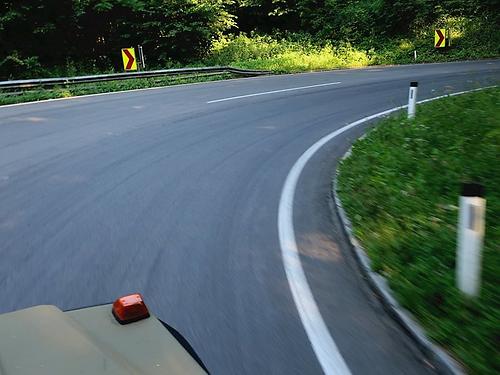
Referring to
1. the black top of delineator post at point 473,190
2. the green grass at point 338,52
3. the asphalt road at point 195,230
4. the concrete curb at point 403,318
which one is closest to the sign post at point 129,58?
the green grass at point 338,52

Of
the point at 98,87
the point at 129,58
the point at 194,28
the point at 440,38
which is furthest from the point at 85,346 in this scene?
the point at 440,38

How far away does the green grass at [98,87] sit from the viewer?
16156 mm

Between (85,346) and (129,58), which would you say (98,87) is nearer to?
(129,58)

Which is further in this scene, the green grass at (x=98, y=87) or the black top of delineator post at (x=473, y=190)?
the green grass at (x=98, y=87)

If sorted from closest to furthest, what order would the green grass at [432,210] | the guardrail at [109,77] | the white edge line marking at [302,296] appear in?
the white edge line marking at [302,296] < the green grass at [432,210] < the guardrail at [109,77]

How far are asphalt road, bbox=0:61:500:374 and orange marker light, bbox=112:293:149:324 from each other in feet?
3.97

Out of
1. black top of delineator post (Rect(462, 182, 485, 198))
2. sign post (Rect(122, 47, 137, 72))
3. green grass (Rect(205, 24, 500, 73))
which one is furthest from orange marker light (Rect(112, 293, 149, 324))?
green grass (Rect(205, 24, 500, 73))

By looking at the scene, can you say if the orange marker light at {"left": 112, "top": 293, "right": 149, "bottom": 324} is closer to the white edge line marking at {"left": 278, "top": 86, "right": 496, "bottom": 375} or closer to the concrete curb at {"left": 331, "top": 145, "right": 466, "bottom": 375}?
the white edge line marking at {"left": 278, "top": 86, "right": 496, "bottom": 375}

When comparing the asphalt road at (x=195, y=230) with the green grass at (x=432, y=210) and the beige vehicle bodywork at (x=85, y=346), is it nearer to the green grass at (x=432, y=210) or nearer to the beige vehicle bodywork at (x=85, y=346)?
the green grass at (x=432, y=210)

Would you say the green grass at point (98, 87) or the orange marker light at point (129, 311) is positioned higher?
the orange marker light at point (129, 311)

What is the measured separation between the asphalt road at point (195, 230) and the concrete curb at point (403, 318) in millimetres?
70

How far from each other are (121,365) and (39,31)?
2517 centimetres

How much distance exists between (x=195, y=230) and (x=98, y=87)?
1400 centimetres

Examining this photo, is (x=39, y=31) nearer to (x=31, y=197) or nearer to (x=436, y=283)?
(x=31, y=197)
